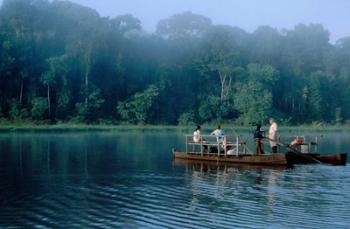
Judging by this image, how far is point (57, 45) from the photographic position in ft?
241

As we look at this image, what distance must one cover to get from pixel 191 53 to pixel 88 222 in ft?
234

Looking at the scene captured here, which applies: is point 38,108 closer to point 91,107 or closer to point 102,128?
point 91,107

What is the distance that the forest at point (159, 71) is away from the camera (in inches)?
2731

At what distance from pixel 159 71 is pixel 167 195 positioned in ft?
200

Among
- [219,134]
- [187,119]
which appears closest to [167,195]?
[219,134]

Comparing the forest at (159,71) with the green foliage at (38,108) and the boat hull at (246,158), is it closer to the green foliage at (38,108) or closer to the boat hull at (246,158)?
the green foliage at (38,108)

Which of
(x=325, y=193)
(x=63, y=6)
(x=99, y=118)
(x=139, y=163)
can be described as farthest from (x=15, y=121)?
(x=325, y=193)

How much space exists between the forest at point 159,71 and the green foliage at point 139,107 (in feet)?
0.40

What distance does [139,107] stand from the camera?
71875mm

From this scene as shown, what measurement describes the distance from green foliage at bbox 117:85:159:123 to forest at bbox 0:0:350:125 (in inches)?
4.7

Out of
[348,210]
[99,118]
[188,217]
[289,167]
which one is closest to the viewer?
[188,217]

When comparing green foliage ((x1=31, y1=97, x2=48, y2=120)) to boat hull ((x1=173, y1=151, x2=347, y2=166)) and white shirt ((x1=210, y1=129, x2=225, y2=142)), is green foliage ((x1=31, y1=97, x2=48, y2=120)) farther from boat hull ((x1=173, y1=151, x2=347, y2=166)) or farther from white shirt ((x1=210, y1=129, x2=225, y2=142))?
boat hull ((x1=173, y1=151, x2=347, y2=166))

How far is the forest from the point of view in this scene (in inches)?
2731

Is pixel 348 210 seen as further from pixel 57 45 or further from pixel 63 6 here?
pixel 63 6
